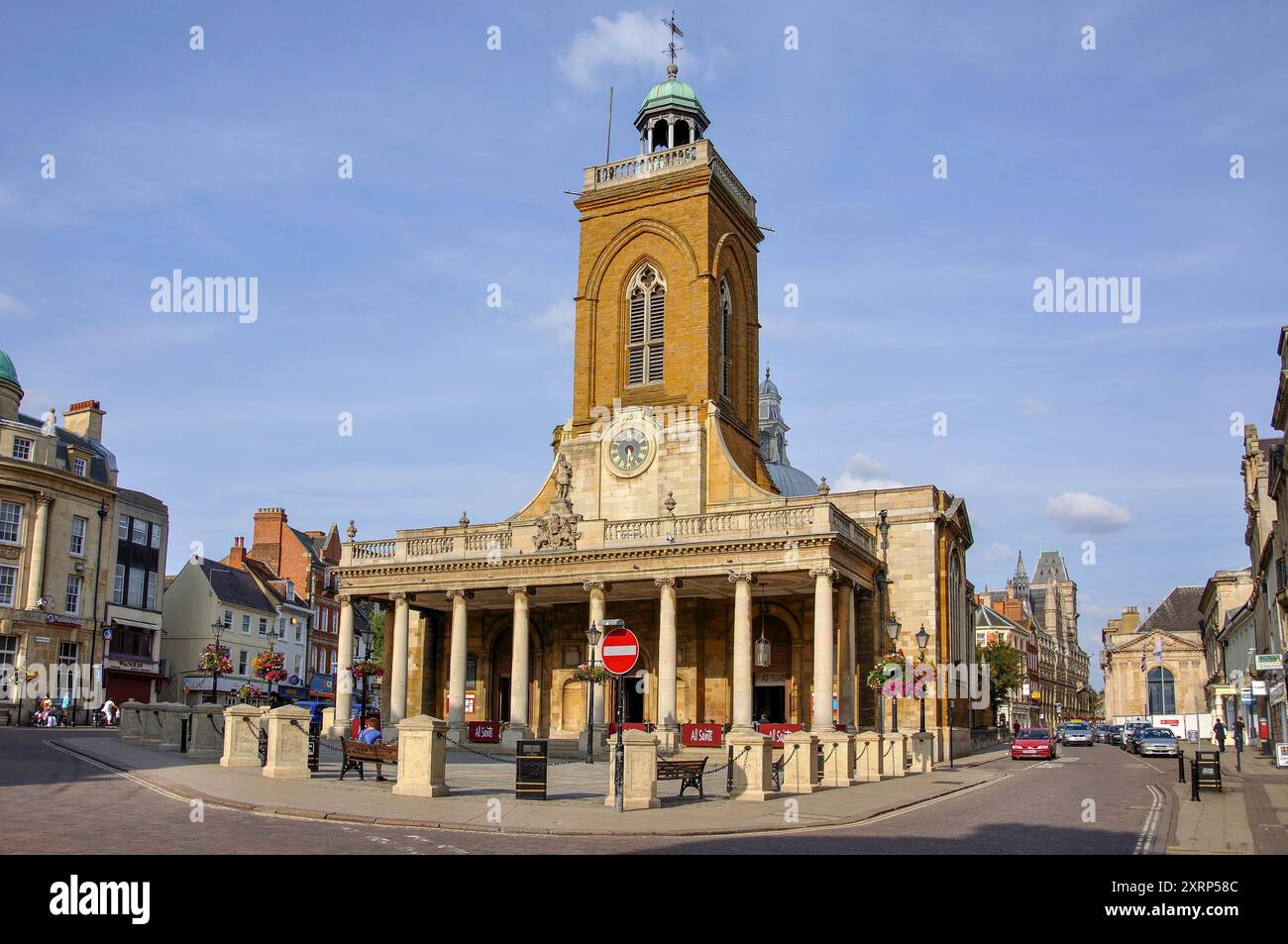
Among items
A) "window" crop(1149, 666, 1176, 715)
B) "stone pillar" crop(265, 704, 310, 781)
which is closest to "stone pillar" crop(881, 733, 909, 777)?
"stone pillar" crop(265, 704, 310, 781)

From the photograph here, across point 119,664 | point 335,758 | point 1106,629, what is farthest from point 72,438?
point 1106,629

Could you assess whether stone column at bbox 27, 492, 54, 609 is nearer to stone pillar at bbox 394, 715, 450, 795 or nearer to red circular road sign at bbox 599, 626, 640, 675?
stone pillar at bbox 394, 715, 450, 795

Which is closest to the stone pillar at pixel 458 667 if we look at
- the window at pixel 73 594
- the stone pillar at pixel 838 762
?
the stone pillar at pixel 838 762

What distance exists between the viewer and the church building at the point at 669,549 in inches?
1537

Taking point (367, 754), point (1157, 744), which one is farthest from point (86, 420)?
point (1157, 744)

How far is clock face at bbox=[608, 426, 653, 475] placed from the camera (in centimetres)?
4522

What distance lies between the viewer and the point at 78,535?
54.8 metres

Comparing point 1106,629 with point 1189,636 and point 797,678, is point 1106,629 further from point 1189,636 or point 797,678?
point 797,678

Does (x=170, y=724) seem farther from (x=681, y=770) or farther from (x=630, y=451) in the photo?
(x=630, y=451)

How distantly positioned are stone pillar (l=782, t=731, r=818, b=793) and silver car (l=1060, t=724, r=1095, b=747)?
49410mm

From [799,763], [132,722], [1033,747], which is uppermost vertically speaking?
[799,763]

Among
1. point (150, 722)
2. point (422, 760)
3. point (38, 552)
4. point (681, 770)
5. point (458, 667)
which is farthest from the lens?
point (38, 552)

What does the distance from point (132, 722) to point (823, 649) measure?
22275 millimetres
